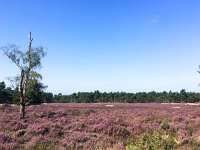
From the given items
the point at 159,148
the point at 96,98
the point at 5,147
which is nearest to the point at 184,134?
the point at 159,148

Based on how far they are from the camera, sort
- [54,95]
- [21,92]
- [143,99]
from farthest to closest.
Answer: [54,95] < [143,99] < [21,92]

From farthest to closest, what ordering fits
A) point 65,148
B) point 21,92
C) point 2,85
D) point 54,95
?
1. point 54,95
2. point 2,85
3. point 21,92
4. point 65,148

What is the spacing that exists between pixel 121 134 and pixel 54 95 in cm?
17300

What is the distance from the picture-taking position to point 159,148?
10805 mm

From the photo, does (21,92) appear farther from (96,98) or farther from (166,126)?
(96,98)

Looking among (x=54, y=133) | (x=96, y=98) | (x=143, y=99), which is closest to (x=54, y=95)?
(x=96, y=98)

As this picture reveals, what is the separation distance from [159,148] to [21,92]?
61.8ft

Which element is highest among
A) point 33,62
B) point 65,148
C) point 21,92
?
point 33,62

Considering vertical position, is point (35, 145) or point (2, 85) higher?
point (2, 85)

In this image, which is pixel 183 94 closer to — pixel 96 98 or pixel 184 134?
pixel 96 98

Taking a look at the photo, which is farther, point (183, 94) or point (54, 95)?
point (54, 95)

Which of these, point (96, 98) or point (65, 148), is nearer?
point (65, 148)

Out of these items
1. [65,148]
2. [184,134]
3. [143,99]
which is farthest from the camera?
[143,99]

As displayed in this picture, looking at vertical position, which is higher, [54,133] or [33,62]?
[33,62]
